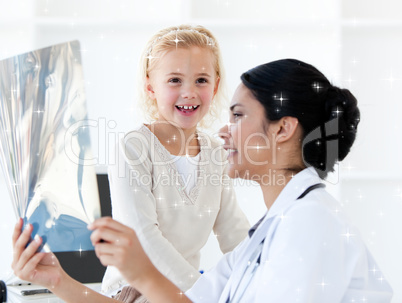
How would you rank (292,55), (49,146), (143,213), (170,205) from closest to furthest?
(49,146) < (143,213) < (170,205) < (292,55)

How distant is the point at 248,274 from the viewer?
951 mm

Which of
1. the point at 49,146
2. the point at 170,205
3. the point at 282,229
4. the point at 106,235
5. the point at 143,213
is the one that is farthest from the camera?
the point at 170,205

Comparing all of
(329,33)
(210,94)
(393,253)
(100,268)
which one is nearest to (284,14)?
(329,33)

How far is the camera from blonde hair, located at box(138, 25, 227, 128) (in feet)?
5.05

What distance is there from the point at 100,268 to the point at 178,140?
0.55 m

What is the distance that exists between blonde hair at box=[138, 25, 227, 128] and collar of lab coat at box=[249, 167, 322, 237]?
0.69 metres

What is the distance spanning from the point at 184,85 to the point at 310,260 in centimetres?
81

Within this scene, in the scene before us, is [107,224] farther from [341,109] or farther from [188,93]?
[188,93]

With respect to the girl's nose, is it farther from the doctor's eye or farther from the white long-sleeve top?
the white long-sleeve top

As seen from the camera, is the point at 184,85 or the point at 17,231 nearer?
the point at 17,231

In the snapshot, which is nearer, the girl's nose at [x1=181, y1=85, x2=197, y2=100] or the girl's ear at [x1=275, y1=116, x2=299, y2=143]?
the girl's ear at [x1=275, y1=116, x2=299, y2=143]

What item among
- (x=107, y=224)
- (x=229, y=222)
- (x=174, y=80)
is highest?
(x=174, y=80)

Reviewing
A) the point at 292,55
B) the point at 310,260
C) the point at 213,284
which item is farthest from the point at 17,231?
the point at 292,55

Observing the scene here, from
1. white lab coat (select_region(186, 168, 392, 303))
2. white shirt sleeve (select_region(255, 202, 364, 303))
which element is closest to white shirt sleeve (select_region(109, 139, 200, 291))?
white lab coat (select_region(186, 168, 392, 303))
